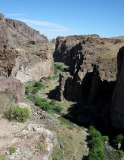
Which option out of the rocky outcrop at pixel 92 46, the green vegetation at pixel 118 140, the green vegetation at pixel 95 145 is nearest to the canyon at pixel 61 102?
the rocky outcrop at pixel 92 46

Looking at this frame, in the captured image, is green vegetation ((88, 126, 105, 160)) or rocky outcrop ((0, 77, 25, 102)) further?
green vegetation ((88, 126, 105, 160))

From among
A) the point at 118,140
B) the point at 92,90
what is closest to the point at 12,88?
the point at 118,140

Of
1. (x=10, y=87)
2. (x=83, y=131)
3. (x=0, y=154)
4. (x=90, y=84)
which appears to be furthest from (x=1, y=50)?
(x=0, y=154)

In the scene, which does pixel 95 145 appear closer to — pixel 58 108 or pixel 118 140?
pixel 118 140

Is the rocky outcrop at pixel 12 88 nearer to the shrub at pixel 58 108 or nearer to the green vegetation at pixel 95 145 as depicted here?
the green vegetation at pixel 95 145

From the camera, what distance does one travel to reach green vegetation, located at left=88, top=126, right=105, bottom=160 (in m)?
17.1

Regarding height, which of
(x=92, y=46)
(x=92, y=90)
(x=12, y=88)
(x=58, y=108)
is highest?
(x=92, y=46)

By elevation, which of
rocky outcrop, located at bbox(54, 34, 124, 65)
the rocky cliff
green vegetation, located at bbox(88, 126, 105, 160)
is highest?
rocky outcrop, located at bbox(54, 34, 124, 65)

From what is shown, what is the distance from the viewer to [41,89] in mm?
40656

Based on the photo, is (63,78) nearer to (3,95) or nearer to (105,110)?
(105,110)

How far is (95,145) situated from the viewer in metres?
19.2

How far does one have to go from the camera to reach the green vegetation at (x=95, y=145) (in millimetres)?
17064

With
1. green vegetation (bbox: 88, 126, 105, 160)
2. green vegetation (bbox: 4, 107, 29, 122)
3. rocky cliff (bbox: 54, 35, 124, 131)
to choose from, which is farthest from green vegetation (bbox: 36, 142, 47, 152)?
rocky cliff (bbox: 54, 35, 124, 131)

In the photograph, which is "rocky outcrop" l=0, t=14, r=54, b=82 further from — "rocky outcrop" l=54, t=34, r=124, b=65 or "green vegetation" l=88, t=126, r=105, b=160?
"green vegetation" l=88, t=126, r=105, b=160
